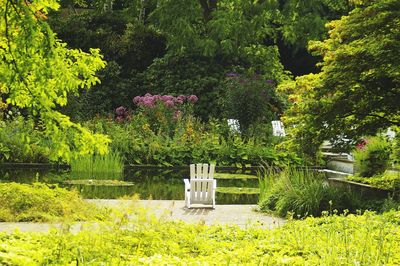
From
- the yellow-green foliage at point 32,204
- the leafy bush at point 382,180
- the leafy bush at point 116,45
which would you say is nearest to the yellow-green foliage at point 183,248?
the yellow-green foliage at point 32,204

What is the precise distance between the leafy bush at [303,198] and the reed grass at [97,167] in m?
4.99

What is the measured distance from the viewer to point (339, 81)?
9.63 metres

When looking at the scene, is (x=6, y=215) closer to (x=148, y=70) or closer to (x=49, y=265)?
(x=49, y=265)

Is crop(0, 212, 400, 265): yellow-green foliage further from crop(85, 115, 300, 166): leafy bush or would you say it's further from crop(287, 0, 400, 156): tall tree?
crop(85, 115, 300, 166): leafy bush

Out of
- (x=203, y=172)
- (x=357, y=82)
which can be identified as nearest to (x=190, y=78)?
(x=203, y=172)

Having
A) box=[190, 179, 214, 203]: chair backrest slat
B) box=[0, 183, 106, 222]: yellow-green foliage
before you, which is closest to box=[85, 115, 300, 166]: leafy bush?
box=[190, 179, 214, 203]: chair backrest slat

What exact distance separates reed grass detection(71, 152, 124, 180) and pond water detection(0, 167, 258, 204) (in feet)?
0.60

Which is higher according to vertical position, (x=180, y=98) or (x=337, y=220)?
(x=180, y=98)

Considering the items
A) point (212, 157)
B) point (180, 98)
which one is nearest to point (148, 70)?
point (180, 98)

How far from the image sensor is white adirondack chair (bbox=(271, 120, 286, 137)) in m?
19.2

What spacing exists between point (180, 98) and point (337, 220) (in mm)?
12788

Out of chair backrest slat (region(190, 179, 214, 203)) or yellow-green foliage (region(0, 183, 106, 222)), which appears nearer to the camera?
yellow-green foliage (region(0, 183, 106, 222))

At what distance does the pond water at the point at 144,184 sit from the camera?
11648mm

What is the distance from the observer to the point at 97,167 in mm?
14242
